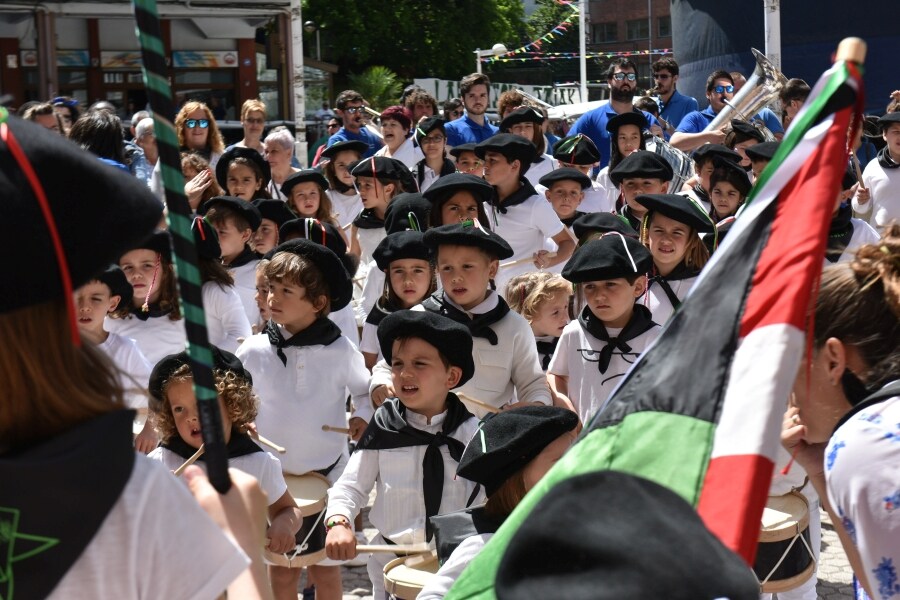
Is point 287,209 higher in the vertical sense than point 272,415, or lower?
higher

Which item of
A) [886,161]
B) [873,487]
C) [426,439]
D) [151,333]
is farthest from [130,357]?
[886,161]

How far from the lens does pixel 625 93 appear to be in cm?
1098

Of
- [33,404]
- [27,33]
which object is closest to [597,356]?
[33,404]

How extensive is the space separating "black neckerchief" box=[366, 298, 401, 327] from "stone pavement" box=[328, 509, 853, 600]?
1.15 metres

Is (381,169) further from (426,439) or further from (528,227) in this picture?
(426,439)

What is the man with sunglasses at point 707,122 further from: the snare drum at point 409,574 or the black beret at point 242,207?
the snare drum at point 409,574

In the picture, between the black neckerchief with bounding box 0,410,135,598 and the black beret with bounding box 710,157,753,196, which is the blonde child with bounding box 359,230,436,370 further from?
the black neckerchief with bounding box 0,410,135,598

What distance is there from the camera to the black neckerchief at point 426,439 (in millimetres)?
4562

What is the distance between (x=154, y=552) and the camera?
1682 mm

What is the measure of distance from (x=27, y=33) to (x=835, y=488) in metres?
21.3

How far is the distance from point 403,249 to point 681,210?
58.1 inches

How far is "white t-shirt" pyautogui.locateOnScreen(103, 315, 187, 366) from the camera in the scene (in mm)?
6121

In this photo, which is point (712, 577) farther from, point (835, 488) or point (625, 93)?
point (625, 93)

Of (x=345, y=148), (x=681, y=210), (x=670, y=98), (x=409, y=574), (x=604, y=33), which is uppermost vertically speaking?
(x=604, y=33)
